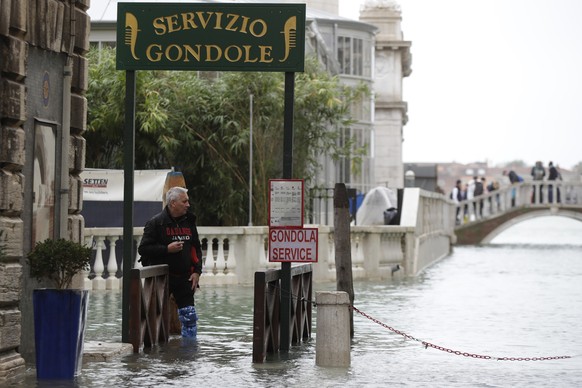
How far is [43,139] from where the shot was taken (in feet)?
44.2

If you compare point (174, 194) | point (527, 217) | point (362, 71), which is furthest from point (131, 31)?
point (527, 217)

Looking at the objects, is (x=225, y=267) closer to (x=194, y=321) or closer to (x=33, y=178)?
(x=194, y=321)

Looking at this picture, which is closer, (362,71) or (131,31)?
(131,31)

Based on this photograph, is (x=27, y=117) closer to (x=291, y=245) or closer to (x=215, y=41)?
(x=215, y=41)

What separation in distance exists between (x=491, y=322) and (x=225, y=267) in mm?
8553

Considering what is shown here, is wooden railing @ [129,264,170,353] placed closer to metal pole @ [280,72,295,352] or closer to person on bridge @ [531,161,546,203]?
metal pole @ [280,72,295,352]

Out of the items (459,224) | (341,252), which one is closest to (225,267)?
(341,252)

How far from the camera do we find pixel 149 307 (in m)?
15.1

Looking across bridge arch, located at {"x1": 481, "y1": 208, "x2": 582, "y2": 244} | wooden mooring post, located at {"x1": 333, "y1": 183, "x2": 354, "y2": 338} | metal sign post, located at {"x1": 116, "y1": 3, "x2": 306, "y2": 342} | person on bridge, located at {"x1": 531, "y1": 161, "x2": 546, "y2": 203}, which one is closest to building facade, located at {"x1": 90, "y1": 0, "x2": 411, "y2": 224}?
bridge arch, located at {"x1": 481, "y1": 208, "x2": 582, "y2": 244}

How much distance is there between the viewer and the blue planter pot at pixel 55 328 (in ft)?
40.2

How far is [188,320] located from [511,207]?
57.6 meters

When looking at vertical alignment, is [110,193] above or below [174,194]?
above

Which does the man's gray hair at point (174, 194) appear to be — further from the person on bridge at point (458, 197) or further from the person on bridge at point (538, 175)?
the person on bridge at point (538, 175)

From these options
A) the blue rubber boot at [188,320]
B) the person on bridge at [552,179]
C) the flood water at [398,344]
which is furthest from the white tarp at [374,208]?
the person on bridge at [552,179]
